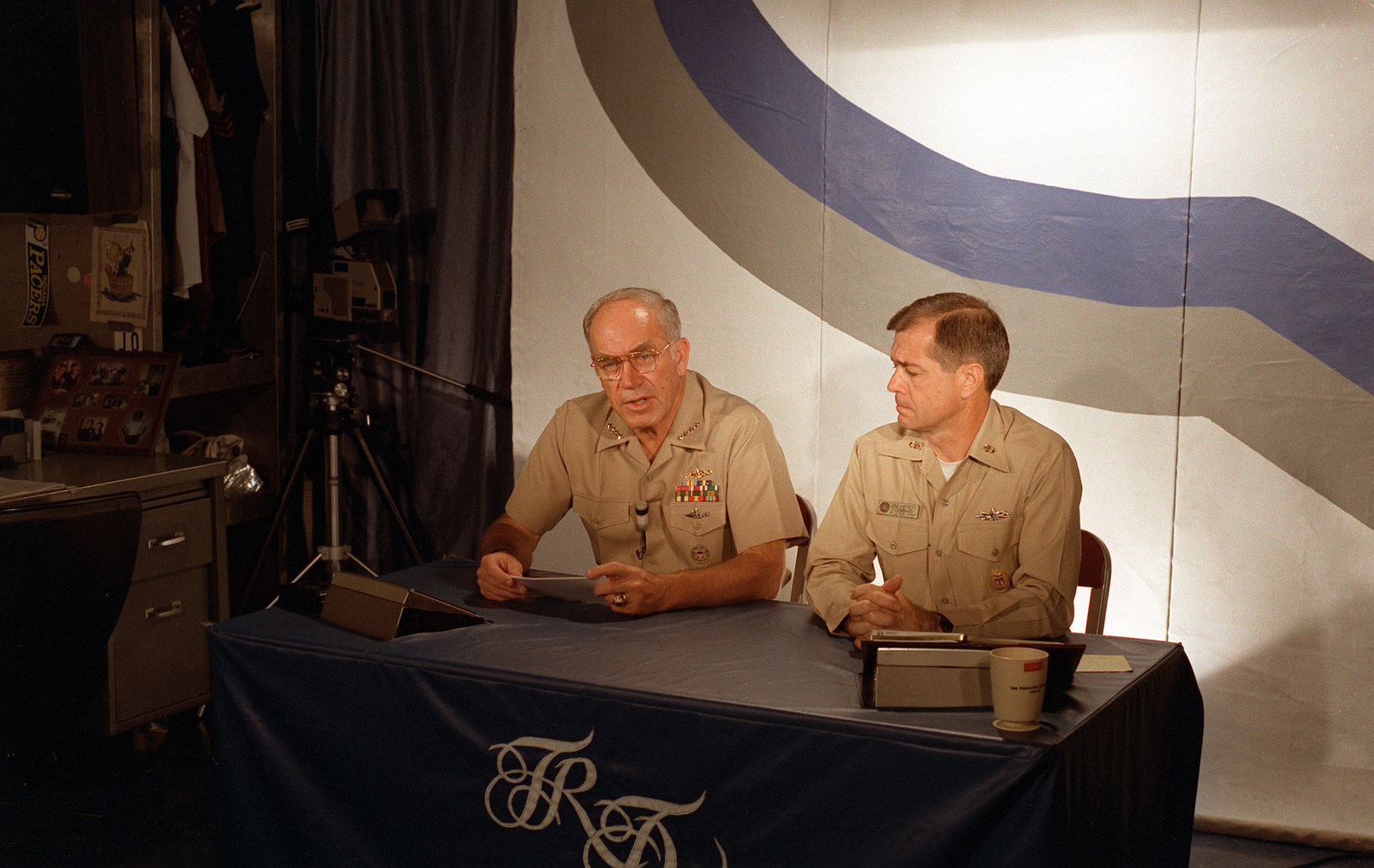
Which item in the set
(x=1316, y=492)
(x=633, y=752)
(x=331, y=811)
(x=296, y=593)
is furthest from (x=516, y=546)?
(x=1316, y=492)

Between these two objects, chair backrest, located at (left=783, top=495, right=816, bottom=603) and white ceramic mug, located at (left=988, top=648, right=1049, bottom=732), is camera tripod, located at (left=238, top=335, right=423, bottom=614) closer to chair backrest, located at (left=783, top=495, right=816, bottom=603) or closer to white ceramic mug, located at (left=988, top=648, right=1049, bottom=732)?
chair backrest, located at (left=783, top=495, right=816, bottom=603)

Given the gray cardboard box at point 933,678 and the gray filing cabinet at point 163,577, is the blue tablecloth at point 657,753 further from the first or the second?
the gray filing cabinet at point 163,577

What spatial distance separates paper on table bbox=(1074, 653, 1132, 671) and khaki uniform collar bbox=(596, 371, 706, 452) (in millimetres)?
1042

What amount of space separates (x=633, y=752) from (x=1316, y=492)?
196 centimetres

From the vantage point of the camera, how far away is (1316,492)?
2.84 meters

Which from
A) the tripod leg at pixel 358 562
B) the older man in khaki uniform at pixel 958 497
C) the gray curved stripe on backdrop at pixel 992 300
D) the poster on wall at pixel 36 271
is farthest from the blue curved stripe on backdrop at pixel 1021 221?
the poster on wall at pixel 36 271

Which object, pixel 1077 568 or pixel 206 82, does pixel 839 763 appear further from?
pixel 206 82

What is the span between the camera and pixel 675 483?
271cm

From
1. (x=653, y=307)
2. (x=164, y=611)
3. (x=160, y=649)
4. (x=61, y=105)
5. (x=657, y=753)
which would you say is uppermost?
(x=61, y=105)

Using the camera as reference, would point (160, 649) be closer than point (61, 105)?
Yes

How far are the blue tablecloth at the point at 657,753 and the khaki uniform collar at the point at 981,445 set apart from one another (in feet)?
1.43

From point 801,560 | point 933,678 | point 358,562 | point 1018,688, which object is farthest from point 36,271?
point 1018,688

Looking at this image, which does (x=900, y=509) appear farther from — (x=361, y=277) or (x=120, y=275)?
(x=120, y=275)

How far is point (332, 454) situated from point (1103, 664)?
2.57 m
